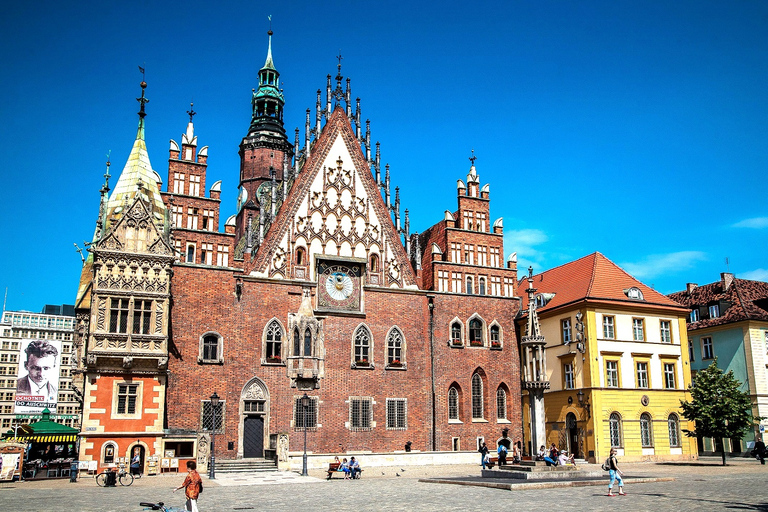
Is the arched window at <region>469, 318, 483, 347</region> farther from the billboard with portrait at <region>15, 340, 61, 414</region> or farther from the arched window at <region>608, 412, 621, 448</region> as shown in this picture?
the billboard with portrait at <region>15, 340, 61, 414</region>

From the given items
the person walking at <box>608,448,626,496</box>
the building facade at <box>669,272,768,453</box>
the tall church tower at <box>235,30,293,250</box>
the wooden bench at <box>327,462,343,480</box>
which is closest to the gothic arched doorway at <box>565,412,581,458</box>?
the building facade at <box>669,272,768,453</box>

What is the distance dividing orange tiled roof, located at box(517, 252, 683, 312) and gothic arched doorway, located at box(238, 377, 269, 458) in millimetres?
19240

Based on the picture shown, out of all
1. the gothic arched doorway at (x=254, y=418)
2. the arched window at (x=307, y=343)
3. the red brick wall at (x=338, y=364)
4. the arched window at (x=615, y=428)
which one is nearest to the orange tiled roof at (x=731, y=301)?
the arched window at (x=615, y=428)

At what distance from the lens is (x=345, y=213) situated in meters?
44.7

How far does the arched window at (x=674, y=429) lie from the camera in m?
45.1

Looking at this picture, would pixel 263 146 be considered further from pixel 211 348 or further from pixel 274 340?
pixel 211 348

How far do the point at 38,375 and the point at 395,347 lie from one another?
53.9 metres

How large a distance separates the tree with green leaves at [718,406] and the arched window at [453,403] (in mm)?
13479

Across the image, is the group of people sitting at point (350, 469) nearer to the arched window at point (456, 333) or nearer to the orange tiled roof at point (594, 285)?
the arched window at point (456, 333)

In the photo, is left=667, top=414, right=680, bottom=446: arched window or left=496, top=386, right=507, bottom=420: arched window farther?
left=496, top=386, right=507, bottom=420: arched window

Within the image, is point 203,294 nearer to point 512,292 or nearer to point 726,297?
point 512,292

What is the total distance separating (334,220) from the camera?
44.4 meters

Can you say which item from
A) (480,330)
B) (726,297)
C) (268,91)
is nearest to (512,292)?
(480,330)

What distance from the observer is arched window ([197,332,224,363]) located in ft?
129
